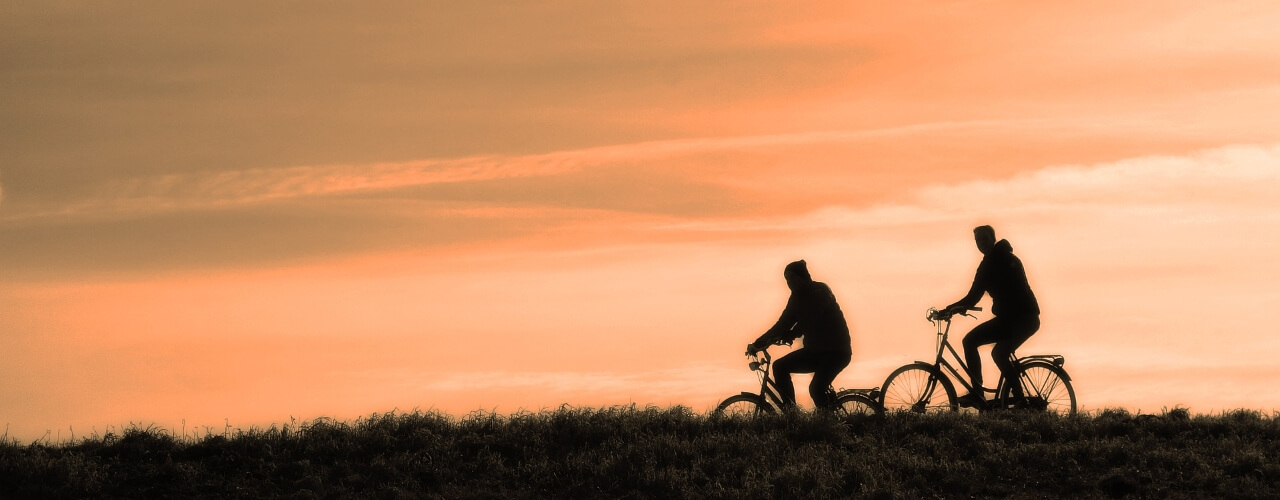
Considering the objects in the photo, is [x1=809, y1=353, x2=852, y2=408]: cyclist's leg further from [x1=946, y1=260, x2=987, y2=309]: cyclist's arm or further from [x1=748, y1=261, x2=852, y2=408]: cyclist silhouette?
[x1=946, y1=260, x2=987, y2=309]: cyclist's arm

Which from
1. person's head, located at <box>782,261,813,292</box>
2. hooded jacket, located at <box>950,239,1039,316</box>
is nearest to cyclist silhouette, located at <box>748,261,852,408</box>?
person's head, located at <box>782,261,813,292</box>

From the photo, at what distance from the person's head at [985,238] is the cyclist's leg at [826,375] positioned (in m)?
2.16

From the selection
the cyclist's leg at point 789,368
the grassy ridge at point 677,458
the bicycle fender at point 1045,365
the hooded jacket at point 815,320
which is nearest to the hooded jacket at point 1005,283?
the bicycle fender at point 1045,365

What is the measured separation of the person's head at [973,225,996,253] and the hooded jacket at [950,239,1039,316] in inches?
4.4

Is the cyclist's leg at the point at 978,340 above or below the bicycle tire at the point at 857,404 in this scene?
above

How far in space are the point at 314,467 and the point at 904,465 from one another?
6662 mm

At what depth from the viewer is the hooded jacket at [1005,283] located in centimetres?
1642

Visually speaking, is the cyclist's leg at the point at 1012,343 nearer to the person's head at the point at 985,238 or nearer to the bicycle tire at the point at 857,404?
the person's head at the point at 985,238

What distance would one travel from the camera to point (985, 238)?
54.5 feet

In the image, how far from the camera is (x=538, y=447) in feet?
52.0

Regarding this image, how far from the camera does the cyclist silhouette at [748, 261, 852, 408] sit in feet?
53.4

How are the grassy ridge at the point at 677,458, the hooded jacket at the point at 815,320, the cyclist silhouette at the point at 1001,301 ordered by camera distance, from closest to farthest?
the grassy ridge at the point at 677,458
the hooded jacket at the point at 815,320
the cyclist silhouette at the point at 1001,301

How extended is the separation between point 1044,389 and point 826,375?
9.34 ft

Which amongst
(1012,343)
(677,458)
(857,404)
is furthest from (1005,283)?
(677,458)
